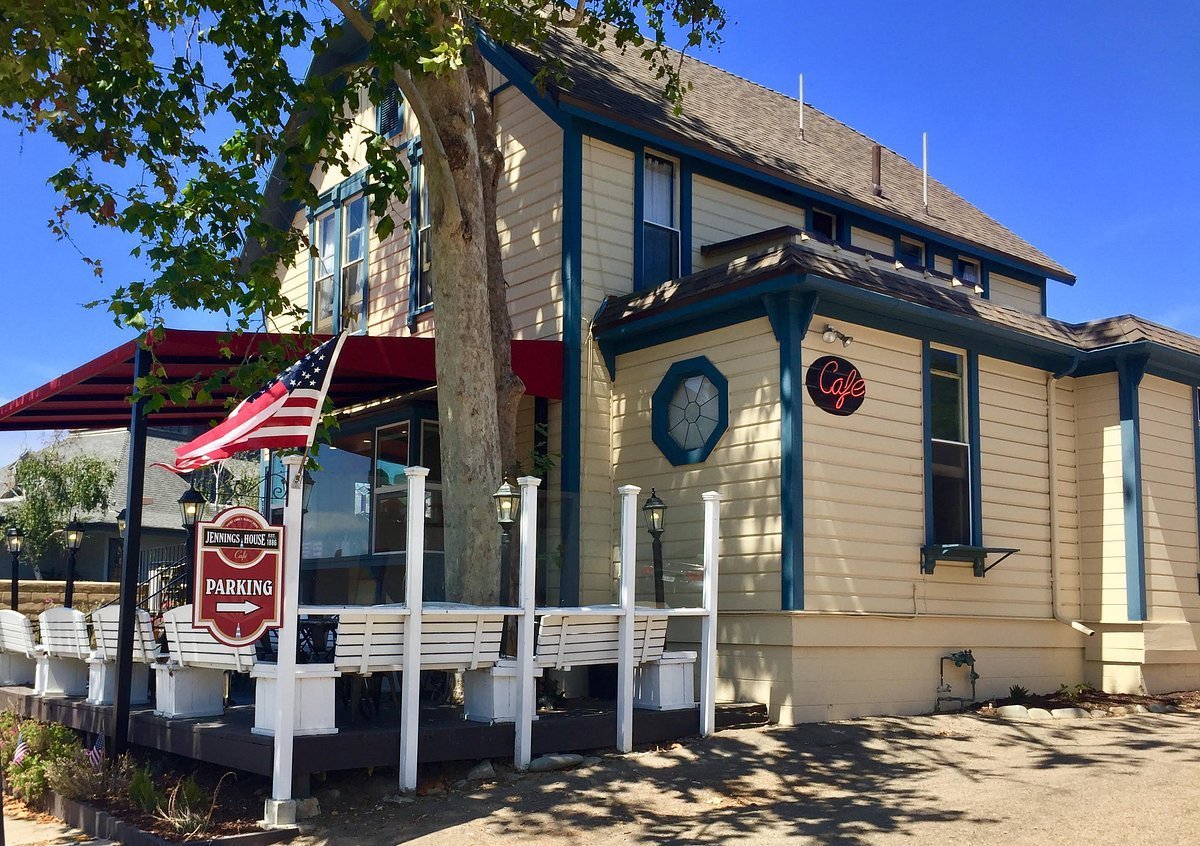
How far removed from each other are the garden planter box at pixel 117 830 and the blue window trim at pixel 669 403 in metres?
5.83

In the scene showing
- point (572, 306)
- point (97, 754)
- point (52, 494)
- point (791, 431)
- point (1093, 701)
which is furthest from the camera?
point (52, 494)

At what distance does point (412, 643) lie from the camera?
8.72 m

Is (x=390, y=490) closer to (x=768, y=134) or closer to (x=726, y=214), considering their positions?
(x=726, y=214)

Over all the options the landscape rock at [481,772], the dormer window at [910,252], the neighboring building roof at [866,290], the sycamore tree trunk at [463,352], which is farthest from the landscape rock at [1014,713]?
the dormer window at [910,252]

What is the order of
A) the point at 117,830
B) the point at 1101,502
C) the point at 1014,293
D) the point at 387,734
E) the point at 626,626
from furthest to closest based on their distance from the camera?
the point at 1014,293 → the point at 1101,502 → the point at 626,626 → the point at 117,830 → the point at 387,734

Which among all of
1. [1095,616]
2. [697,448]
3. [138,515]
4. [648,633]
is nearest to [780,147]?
[697,448]

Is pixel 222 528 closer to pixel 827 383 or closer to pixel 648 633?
pixel 648 633

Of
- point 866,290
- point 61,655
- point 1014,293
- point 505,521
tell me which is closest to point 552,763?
point 505,521

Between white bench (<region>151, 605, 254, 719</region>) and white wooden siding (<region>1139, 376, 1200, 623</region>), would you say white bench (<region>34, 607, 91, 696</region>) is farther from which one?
white wooden siding (<region>1139, 376, 1200, 623</region>)

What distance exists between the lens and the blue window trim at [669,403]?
39.7 feet

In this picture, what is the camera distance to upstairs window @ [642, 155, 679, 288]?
1425cm

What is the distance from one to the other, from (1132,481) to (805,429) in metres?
4.79

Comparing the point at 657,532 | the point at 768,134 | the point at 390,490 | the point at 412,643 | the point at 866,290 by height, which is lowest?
the point at 412,643

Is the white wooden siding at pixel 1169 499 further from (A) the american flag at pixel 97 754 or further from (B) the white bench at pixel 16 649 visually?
(B) the white bench at pixel 16 649
